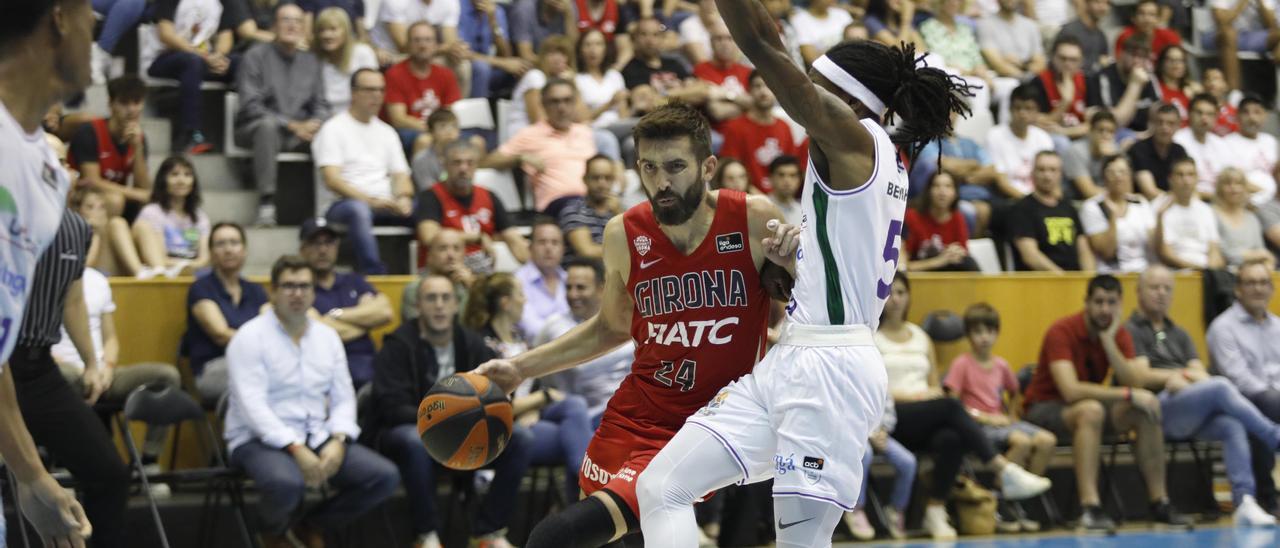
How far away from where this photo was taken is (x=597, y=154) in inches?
396

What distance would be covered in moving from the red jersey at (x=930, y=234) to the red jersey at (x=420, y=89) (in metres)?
3.56

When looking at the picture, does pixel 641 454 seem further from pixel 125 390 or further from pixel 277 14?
pixel 277 14

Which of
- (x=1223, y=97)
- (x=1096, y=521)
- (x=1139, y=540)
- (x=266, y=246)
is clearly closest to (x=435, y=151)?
(x=266, y=246)

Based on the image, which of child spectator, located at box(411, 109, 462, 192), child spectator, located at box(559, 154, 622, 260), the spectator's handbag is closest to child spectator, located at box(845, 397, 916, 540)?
the spectator's handbag

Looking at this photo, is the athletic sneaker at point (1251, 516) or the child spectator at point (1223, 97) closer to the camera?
the athletic sneaker at point (1251, 516)

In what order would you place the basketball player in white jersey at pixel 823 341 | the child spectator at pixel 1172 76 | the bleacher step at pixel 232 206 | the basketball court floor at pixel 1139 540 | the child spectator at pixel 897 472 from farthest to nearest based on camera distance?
1. the child spectator at pixel 1172 76
2. the bleacher step at pixel 232 206
3. the child spectator at pixel 897 472
4. the basketball court floor at pixel 1139 540
5. the basketball player in white jersey at pixel 823 341

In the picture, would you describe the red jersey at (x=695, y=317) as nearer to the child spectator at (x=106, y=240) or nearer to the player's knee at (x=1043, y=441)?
the child spectator at (x=106, y=240)

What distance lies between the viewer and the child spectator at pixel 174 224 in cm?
880

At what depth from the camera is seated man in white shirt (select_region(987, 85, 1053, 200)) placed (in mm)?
12117

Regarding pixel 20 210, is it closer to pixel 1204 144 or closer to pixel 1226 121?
pixel 1204 144

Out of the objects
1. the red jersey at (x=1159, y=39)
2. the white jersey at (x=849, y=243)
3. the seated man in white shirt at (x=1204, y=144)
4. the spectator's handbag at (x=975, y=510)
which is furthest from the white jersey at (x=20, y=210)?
the red jersey at (x=1159, y=39)

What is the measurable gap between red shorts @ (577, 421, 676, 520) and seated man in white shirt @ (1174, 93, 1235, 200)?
9.42 m

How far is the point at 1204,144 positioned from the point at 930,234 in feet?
12.6

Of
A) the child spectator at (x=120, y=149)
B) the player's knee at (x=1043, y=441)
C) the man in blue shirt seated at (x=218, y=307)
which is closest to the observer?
the man in blue shirt seated at (x=218, y=307)
